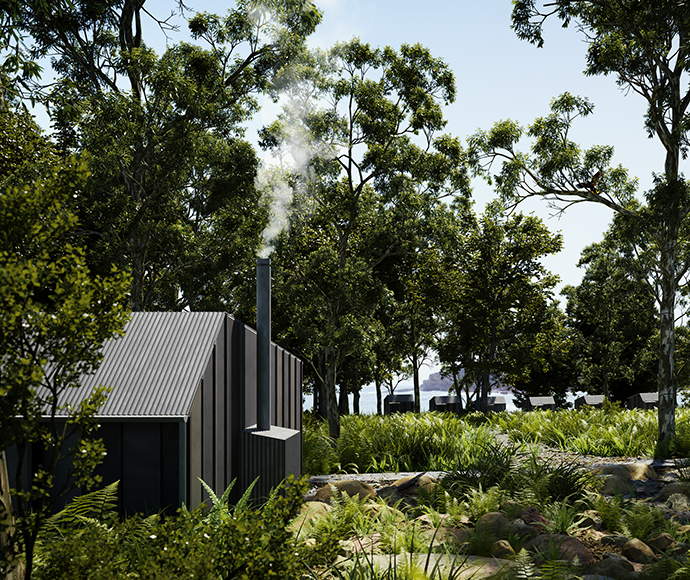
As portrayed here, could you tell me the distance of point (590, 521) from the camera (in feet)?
20.7

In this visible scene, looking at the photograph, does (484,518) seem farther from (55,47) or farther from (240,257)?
(55,47)

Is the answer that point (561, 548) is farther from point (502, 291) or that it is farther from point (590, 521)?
point (502, 291)

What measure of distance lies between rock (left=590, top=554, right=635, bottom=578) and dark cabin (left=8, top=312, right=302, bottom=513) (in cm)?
420

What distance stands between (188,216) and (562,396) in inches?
1223

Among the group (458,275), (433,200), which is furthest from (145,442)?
(458,275)

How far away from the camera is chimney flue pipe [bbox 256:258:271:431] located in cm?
795

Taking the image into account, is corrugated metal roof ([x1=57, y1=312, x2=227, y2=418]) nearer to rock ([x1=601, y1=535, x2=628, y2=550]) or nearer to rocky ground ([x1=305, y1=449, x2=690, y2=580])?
rocky ground ([x1=305, y1=449, x2=690, y2=580])

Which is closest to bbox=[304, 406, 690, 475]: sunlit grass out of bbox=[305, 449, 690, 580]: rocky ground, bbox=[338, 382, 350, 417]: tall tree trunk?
bbox=[305, 449, 690, 580]: rocky ground

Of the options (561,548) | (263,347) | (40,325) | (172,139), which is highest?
(172,139)

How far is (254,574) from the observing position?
3.17 m

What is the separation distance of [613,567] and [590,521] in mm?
1732

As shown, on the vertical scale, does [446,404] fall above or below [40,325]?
below

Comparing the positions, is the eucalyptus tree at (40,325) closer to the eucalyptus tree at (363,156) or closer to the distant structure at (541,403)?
the eucalyptus tree at (363,156)

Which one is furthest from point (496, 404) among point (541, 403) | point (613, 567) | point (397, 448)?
point (613, 567)
